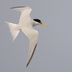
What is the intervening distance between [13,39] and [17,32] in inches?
5.0

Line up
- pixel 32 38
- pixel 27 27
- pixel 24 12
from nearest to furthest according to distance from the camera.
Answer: pixel 32 38 → pixel 27 27 → pixel 24 12

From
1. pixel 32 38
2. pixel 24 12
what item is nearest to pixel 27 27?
pixel 32 38

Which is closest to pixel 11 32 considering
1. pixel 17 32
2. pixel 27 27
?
pixel 17 32

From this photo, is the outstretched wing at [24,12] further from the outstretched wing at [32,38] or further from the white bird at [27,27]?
the outstretched wing at [32,38]

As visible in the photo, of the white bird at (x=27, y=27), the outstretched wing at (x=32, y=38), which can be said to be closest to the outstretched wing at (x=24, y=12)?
the white bird at (x=27, y=27)

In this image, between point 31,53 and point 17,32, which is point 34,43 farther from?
point 17,32

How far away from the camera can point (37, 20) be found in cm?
371

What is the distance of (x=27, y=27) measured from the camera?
347 cm

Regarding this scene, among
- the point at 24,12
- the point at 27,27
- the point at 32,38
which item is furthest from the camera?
the point at 24,12

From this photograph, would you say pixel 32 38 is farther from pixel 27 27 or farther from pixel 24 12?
pixel 24 12

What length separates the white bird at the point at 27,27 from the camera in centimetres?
327

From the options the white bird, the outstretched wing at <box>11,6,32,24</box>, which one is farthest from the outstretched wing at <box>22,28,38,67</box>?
the outstretched wing at <box>11,6,32,24</box>

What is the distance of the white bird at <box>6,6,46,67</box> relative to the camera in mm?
3265

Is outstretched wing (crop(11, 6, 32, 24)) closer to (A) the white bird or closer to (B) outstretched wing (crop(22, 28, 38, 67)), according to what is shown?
(A) the white bird
